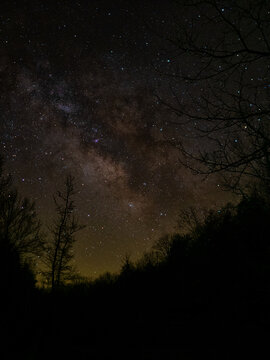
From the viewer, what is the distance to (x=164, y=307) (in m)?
15.4

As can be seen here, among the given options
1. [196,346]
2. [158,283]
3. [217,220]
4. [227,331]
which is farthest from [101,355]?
[217,220]

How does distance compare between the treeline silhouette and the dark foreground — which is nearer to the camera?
the treeline silhouette

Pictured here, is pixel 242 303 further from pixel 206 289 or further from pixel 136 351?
pixel 136 351

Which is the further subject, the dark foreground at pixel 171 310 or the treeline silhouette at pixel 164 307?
the dark foreground at pixel 171 310

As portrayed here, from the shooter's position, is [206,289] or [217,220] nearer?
[206,289]

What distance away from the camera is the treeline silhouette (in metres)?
5.30

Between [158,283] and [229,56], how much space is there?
1830 centimetres

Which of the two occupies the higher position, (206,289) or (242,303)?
(206,289)

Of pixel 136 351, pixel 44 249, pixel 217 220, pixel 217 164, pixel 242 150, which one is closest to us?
pixel 217 164

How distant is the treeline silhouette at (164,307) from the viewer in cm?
530

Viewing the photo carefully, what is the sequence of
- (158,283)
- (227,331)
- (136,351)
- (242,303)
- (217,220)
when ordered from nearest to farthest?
(136,351), (227,331), (242,303), (158,283), (217,220)

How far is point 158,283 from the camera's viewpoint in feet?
60.5

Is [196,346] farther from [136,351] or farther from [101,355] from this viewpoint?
[101,355]

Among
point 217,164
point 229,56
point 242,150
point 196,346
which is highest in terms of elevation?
point 229,56
